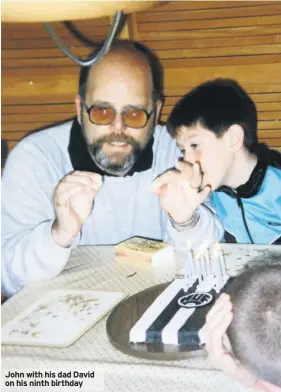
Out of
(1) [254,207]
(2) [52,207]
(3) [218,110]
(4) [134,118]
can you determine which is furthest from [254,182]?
(2) [52,207]

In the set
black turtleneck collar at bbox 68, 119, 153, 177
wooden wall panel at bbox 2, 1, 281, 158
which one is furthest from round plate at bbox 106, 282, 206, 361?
wooden wall panel at bbox 2, 1, 281, 158

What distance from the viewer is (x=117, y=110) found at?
3.23 feet

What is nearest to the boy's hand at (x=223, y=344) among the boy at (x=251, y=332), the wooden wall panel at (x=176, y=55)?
the boy at (x=251, y=332)

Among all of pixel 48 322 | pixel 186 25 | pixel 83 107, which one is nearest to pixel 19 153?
pixel 83 107

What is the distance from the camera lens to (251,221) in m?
1.03

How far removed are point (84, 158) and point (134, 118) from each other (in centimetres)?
13

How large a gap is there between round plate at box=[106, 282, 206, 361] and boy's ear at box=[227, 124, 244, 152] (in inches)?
18.7

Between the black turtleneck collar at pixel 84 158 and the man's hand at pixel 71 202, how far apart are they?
0.82 ft

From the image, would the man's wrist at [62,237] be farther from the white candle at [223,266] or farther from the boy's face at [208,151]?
the boy's face at [208,151]

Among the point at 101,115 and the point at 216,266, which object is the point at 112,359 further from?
the point at 101,115

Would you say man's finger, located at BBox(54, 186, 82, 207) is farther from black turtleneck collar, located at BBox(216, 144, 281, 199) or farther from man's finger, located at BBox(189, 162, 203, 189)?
black turtleneck collar, located at BBox(216, 144, 281, 199)

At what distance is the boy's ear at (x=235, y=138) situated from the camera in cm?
107

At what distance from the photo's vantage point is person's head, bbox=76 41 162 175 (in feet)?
3.25

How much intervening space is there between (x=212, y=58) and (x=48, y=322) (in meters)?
0.88
